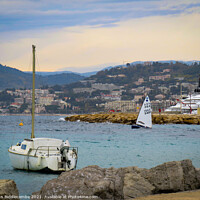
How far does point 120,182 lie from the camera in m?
9.84

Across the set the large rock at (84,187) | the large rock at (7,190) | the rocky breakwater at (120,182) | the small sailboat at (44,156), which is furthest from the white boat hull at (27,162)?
the large rock at (7,190)

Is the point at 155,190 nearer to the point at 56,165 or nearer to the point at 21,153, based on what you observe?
the point at 56,165

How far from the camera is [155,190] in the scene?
35.4ft

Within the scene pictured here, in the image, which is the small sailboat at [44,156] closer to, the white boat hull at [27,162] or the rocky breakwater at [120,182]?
the white boat hull at [27,162]

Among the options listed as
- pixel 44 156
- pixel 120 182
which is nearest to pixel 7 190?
pixel 120 182

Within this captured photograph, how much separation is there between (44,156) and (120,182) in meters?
7.82

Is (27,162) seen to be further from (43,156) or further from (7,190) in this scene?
(7,190)

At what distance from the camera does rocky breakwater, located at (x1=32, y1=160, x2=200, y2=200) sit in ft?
30.5

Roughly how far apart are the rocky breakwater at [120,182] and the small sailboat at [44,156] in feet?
17.9

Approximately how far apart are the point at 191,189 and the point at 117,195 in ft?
8.96

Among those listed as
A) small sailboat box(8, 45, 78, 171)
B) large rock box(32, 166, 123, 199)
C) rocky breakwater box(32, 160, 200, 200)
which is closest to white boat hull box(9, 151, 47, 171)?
small sailboat box(8, 45, 78, 171)

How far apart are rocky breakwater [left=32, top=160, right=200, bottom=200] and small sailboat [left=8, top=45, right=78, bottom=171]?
17.9 feet

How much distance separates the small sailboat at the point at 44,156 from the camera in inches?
669

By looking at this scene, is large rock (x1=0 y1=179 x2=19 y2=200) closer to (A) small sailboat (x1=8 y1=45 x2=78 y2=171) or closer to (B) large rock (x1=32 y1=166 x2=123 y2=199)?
(B) large rock (x1=32 y1=166 x2=123 y2=199)
